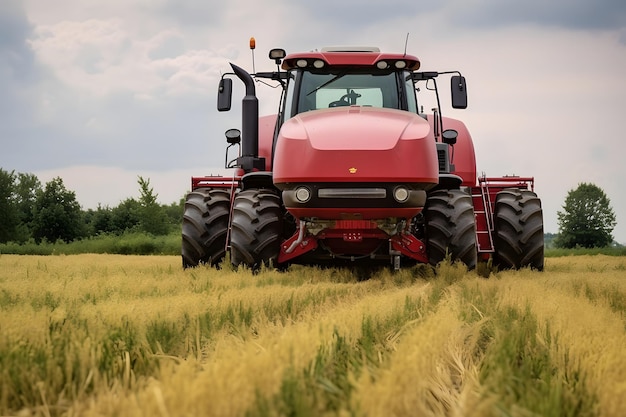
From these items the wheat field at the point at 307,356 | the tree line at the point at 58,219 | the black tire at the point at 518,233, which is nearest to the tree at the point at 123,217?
the tree line at the point at 58,219

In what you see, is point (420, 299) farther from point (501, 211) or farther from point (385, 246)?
point (501, 211)

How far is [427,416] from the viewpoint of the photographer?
2285 millimetres

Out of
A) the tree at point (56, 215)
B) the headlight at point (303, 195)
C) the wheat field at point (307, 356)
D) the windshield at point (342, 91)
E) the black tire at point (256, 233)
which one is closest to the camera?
the wheat field at point (307, 356)

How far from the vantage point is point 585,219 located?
53812 mm

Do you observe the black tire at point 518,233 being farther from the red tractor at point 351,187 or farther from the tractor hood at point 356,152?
the tractor hood at point 356,152

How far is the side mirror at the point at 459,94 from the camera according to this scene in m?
8.88

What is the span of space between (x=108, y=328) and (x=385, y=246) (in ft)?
17.0

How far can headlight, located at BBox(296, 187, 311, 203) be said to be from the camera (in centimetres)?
722

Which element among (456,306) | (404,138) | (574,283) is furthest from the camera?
(404,138)

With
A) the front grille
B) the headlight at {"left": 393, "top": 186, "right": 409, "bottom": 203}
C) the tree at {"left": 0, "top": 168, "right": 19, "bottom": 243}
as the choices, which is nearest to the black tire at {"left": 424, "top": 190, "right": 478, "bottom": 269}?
the headlight at {"left": 393, "top": 186, "right": 409, "bottom": 203}

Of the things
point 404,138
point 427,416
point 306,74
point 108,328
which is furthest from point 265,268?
point 427,416

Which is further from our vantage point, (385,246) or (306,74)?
(306,74)

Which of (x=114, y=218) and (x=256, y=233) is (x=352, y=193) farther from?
(x=114, y=218)

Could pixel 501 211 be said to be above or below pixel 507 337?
above
